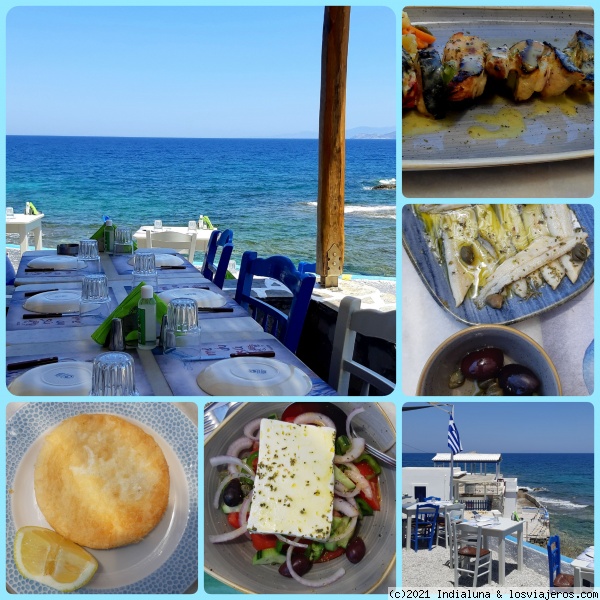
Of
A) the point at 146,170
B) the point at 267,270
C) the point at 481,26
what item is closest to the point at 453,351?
the point at 481,26

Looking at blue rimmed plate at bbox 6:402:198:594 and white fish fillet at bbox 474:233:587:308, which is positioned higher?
white fish fillet at bbox 474:233:587:308

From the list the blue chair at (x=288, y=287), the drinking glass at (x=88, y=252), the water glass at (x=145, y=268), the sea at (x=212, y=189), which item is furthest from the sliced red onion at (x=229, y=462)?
the sea at (x=212, y=189)

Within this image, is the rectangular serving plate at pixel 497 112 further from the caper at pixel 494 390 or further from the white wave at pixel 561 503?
the white wave at pixel 561 503

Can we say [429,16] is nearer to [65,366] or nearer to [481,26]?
[481,26]

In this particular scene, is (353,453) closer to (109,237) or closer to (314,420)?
(314,420)

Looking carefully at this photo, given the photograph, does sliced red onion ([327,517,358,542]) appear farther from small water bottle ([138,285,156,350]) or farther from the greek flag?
small water bottle ([138,285,156,350])

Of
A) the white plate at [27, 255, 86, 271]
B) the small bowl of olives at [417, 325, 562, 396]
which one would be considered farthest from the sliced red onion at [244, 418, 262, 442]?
the white plate at [27, 255, 86, 271]
